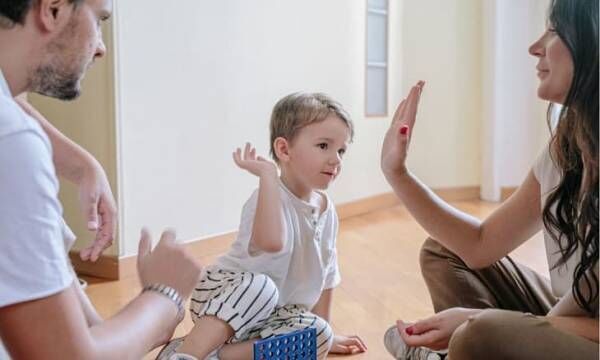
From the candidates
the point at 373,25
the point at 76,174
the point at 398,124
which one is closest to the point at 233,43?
the point at 373,25

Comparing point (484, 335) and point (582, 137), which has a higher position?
point (582, 137)

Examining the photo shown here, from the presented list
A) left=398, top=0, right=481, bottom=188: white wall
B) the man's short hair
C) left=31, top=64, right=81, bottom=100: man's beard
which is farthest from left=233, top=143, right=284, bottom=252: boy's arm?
left=398, top=0, right=481, bottom=188: white wall

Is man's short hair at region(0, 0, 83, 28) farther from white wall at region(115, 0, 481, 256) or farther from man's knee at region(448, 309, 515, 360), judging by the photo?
white wall at region(115, 0, 481, 256)

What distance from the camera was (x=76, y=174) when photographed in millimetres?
1243

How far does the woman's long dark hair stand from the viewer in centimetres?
102

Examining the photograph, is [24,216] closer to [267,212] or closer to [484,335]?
[484,335]

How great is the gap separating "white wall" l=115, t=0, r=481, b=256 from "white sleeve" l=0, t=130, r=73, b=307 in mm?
1840

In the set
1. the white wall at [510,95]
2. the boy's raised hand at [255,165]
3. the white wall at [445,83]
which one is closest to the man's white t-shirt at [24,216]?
the boy's raised hand at [255,165]

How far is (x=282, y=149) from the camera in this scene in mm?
1735

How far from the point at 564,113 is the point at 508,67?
11.7 ft

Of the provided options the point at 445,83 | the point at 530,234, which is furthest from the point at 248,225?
the point at 445,83

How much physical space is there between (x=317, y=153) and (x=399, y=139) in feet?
0.83

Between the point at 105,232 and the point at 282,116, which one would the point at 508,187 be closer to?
the point at 282,116

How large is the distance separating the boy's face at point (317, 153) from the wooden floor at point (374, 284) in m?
0.44
